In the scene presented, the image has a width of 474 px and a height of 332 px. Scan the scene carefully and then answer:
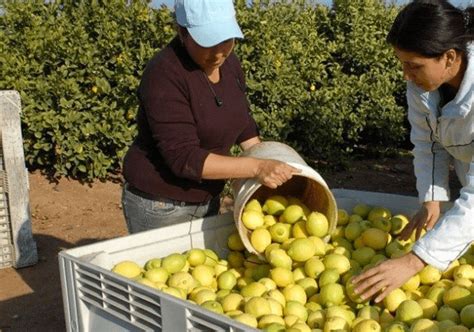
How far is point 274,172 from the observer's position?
8.61ft

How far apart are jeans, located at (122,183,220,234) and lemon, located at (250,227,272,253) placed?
0.34 meters

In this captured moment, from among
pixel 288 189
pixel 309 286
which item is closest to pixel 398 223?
pixel 288 189

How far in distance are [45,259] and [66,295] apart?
307cm

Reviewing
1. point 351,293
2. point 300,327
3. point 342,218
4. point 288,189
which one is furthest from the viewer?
point 288,189

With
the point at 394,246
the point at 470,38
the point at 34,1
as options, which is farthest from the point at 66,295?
the point at 34,1

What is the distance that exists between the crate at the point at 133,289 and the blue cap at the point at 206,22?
0.81 meters

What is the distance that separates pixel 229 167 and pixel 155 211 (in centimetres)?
48

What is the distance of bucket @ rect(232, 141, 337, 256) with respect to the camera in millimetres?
2703

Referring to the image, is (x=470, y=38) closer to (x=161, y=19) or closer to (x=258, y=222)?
(x=258, y=222)

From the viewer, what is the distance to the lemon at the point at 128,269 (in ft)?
8.30

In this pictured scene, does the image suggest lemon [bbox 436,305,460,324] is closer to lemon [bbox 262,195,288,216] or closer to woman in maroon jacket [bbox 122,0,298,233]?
woman in maroon jacket [bbox 122,0,298,233]

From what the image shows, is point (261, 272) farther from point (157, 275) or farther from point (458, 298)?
point (458, 298)

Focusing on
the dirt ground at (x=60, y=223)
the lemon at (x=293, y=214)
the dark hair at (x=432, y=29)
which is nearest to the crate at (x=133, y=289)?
the lemon at (x=293, y=214)

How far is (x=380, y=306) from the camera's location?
2.45 meters
